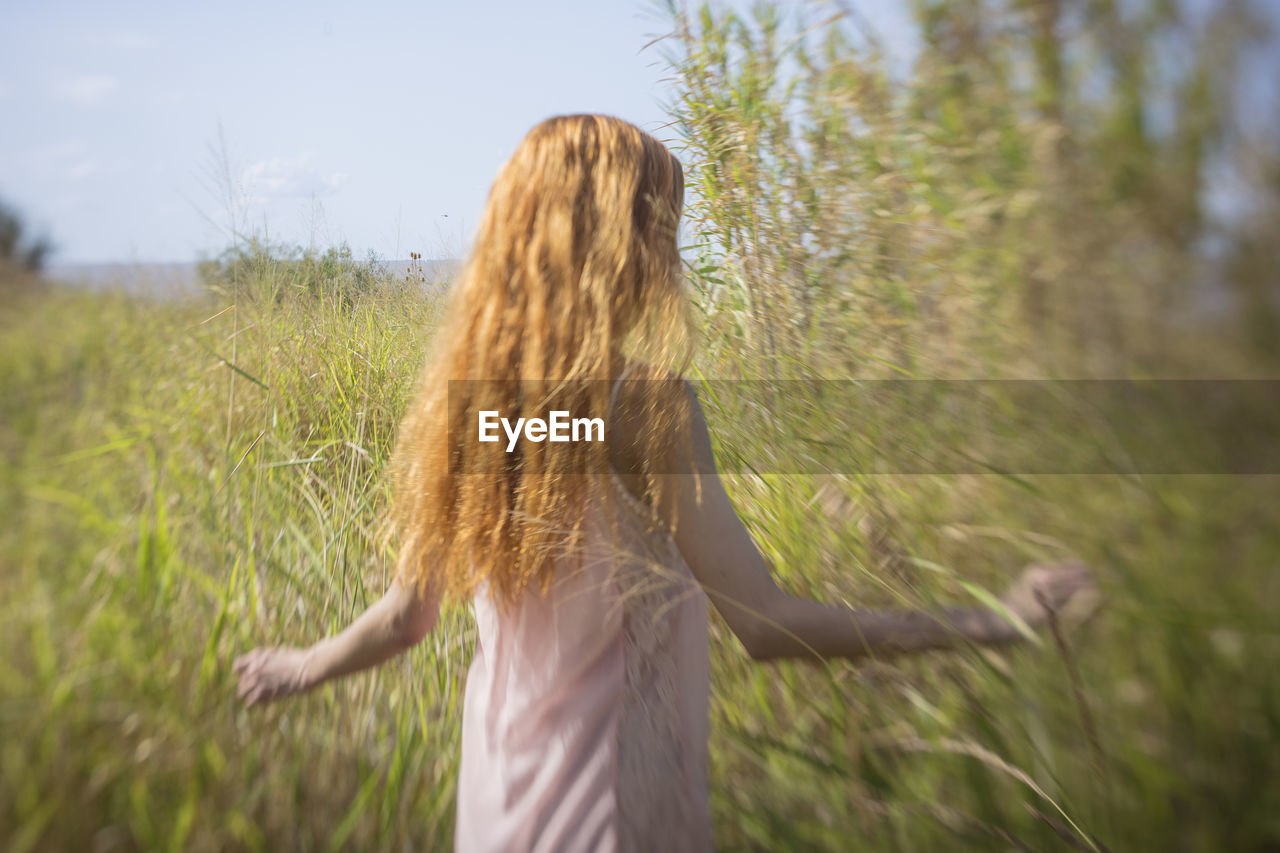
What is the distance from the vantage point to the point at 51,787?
0.79 meters

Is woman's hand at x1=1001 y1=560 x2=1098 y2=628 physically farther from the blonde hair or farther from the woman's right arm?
the blonde hair

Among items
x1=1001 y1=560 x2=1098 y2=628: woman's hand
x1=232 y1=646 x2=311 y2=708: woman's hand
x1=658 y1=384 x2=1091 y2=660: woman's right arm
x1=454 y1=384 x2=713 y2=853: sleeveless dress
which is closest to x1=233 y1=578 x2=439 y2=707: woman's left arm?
x1=232 y1=646 x2=311 y2=708: woman's hand

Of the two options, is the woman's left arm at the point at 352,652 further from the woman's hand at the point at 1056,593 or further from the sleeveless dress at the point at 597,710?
the woman's hand at the point at 1056,593

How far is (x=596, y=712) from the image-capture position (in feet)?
3.20

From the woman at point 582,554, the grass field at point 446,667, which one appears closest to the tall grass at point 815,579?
the grass field at point 446,667

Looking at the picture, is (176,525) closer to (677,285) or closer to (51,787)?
(51,787)

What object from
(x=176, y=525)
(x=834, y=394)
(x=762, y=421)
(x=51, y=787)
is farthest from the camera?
(x=762, y=421)

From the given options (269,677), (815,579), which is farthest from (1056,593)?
(269,677)

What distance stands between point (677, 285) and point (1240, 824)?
3.02 ft

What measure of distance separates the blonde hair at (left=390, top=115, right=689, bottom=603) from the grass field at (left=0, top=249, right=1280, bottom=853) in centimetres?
37

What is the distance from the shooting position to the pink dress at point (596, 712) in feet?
3.15

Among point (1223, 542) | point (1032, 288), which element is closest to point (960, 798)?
point (1223, 542)

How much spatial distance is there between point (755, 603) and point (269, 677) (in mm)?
754

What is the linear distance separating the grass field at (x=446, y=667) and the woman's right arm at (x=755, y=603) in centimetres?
9
